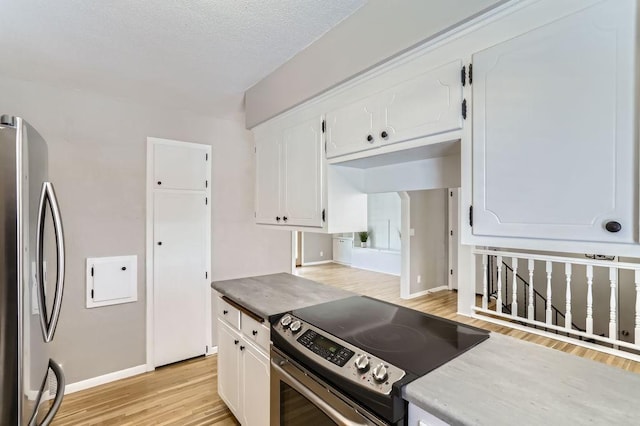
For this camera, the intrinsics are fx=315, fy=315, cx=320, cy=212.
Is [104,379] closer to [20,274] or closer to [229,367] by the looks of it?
[229,367]

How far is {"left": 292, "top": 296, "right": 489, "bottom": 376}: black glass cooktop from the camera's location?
1237 mm

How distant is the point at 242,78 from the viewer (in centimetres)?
232

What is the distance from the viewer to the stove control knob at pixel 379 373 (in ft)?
3.62

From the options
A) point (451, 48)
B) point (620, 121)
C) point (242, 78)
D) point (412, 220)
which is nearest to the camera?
point (620, 121)

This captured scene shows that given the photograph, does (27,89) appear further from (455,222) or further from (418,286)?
(455,222)

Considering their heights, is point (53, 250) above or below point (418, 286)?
above

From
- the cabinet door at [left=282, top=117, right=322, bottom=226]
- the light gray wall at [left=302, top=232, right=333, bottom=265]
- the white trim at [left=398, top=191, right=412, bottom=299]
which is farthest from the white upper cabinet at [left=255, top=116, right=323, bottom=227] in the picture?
the light gray wall at [left=302, top=232, right=333, bottom=265]

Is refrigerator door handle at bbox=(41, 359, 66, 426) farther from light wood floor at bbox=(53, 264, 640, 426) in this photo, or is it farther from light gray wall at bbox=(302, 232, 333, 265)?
light gray wall at bbox=(302, 232, 333, 265)

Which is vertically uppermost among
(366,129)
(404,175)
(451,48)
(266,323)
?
(451,48)

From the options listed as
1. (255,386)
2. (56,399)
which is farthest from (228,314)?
(56,399)

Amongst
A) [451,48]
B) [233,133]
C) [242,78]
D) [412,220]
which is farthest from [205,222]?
[412,220]

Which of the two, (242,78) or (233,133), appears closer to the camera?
→ (242,78)

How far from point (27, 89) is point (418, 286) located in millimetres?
5831

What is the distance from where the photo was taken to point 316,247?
A: 30.2ft
